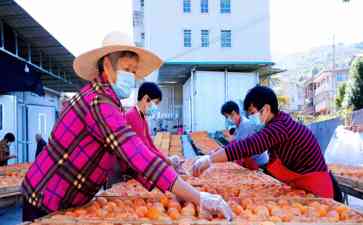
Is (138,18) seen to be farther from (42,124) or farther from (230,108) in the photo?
(230,108)

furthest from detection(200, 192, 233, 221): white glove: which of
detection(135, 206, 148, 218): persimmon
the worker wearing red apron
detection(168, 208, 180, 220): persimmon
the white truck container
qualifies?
the white truck container

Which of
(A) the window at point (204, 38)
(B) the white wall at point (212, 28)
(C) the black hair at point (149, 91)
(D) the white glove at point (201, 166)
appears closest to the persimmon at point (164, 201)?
(D) the white glove at point (201, 166)

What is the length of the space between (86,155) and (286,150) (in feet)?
5.29

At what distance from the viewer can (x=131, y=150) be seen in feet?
6.91

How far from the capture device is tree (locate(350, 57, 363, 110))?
92.3 ft

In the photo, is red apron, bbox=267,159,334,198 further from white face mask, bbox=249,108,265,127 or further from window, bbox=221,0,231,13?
window, bbox=221,0,231,13

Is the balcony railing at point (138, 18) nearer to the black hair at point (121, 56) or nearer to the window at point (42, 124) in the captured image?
the window at point (42, 124)

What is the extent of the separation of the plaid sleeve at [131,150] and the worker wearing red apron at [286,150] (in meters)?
1.19

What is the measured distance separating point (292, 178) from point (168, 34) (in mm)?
25775

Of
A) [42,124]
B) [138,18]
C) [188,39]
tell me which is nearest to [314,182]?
[42,124]

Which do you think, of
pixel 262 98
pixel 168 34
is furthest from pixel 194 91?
pixel 262 98

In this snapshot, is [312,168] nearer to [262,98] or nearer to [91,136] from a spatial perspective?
[262,98]

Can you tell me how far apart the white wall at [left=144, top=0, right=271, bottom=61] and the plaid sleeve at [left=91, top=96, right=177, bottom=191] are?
26017mm

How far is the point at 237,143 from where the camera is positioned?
327cm
